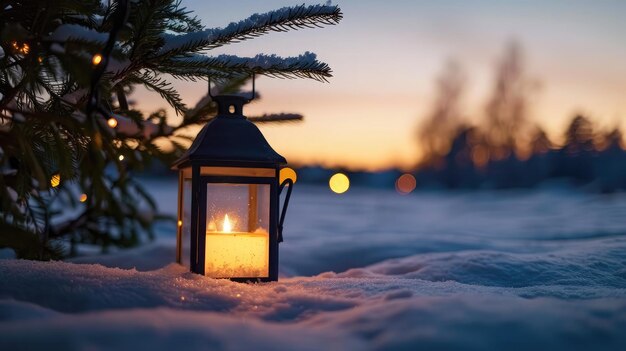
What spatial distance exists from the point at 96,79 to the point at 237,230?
138 cm

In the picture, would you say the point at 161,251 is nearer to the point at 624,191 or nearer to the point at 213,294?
the point at 213,294

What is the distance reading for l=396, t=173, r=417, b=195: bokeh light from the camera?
19359 mm

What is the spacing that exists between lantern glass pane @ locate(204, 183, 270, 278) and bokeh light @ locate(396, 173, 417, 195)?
16290 mm

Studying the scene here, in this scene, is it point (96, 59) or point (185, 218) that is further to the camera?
point (185, 218)

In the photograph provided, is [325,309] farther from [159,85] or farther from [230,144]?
[159,85]

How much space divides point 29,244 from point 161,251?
3.04 metres

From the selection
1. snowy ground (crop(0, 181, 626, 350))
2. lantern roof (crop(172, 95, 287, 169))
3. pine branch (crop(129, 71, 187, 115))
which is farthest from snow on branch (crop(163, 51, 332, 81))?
snowy ground (crop(0, 181, 626, 350))

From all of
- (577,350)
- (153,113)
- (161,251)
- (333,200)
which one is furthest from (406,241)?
(333,200)

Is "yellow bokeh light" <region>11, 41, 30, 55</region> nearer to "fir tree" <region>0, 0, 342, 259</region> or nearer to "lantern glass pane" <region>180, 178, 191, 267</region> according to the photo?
"fir tree" <region>0, 0, 342, 259</region>

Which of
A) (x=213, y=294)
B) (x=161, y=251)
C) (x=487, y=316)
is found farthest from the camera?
(x=161, y=251)

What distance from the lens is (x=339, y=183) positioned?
1686 centimetres

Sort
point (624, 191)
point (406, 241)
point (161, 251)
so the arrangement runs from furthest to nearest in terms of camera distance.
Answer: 1. point (624, 191)
2. point (406, 241)
3. point (161, 251)

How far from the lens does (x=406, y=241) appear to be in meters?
5.71

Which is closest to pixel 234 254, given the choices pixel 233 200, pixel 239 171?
pixel 233 200
